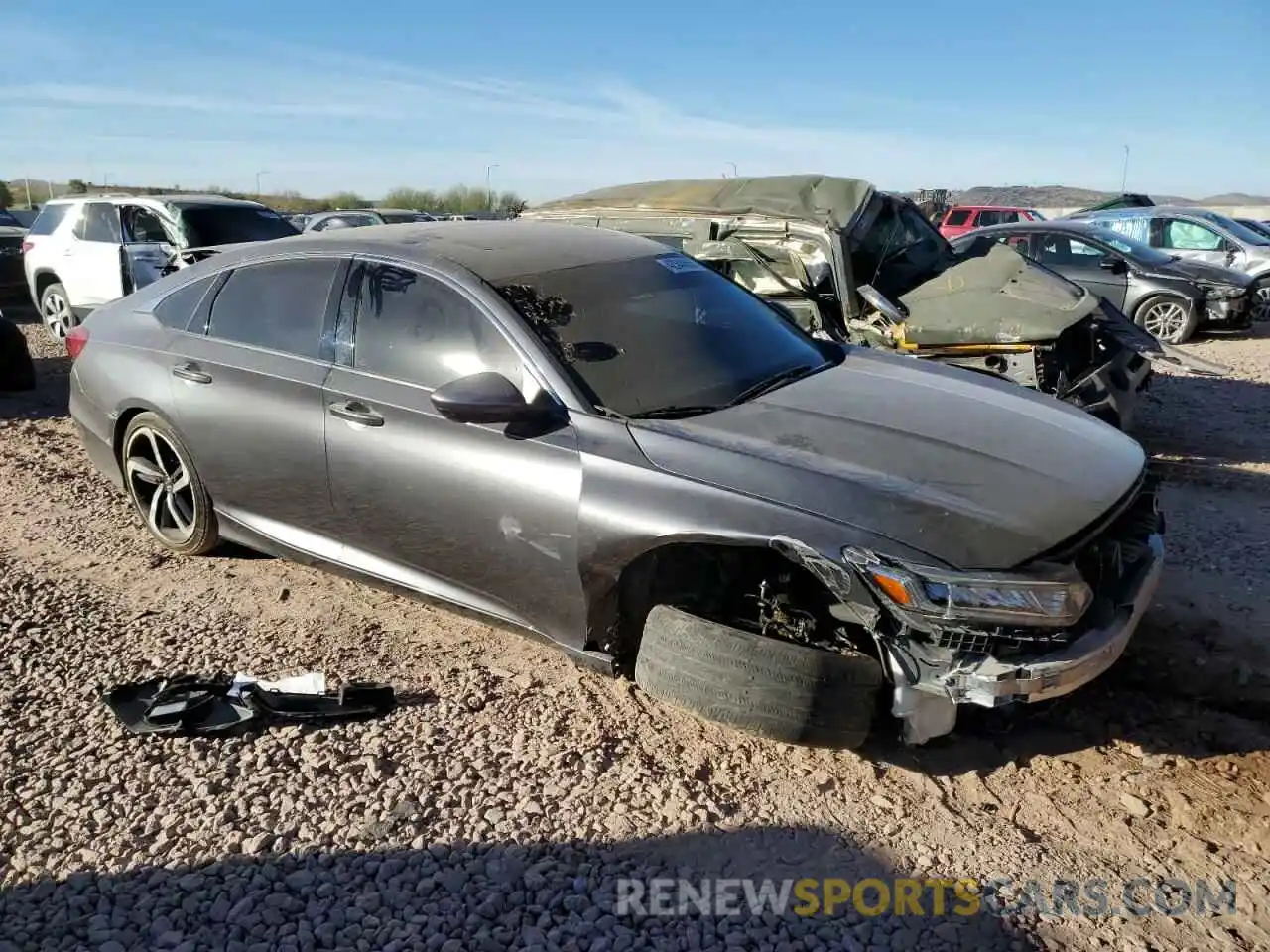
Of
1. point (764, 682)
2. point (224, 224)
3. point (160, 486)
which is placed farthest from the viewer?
point (224, 224)

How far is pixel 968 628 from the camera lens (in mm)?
2678

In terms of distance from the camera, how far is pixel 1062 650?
9.08 ft

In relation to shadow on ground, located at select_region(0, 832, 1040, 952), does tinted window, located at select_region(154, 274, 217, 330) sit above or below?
above

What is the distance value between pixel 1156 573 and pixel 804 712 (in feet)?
4.36

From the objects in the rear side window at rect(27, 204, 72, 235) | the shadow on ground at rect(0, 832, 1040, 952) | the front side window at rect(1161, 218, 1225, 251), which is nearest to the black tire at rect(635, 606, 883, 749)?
the shadow on ground at rect(0, 832, 1040, 952)

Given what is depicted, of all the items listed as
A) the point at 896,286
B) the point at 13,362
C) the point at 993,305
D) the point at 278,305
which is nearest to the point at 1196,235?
the point at 896,286

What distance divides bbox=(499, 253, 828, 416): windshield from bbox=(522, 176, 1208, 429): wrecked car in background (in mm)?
2400

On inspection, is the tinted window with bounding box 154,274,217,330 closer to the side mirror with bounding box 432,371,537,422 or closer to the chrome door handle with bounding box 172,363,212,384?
the chrome door handle with bounding box 172,363,212,384

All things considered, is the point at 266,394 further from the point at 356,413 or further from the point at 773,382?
the point at 773,382

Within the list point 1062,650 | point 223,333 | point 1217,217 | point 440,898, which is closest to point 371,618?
point 223,333

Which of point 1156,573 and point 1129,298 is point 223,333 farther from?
point 1129,298

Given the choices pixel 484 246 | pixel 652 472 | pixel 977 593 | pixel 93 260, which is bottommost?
pixel 977 593

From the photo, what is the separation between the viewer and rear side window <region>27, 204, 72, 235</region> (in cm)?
1121

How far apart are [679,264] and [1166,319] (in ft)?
31.0
